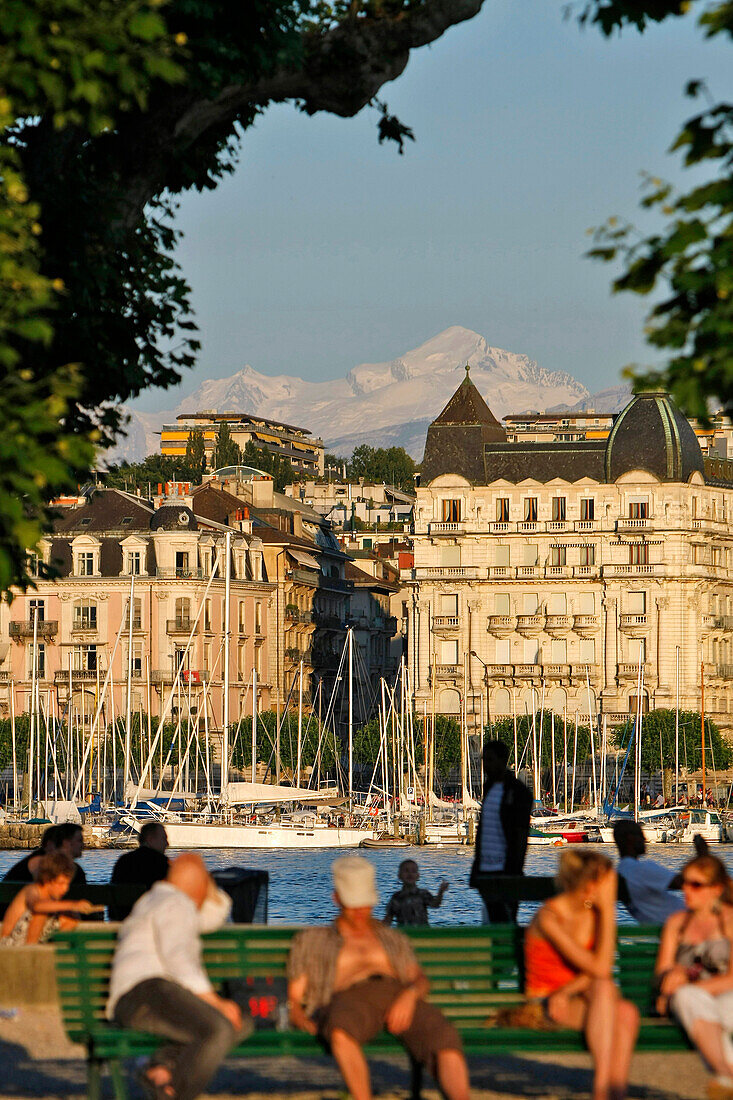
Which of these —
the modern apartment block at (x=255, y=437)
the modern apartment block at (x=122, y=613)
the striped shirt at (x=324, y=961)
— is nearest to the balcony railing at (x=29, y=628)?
the modern apartment block at (x=122, y=613)

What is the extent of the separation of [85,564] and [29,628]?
4.10 meters

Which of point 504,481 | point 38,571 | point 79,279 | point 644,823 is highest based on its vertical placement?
point 504,481

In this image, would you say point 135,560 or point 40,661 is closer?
point 135,560

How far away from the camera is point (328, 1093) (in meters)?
10.4

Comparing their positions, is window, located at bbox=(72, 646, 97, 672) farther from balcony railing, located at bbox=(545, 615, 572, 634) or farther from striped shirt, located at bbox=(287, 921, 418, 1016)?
striped shirt, located at bbox=(287, 921, 418, 1016)

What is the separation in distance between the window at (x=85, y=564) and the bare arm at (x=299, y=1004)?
89.2 meters

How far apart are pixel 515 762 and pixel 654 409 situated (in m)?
21.3

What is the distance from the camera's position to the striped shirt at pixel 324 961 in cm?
932

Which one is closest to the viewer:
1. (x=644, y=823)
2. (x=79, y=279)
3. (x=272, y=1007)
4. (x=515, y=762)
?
(x=272, y=1007)

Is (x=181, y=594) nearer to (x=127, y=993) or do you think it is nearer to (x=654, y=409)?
(x=654, y=409)

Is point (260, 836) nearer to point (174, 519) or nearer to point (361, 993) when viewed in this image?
point (174, 519)

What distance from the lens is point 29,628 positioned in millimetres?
97938

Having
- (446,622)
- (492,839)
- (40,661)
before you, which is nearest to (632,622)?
(446,622)

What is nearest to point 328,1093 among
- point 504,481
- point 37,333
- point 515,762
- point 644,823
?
point 37,333
